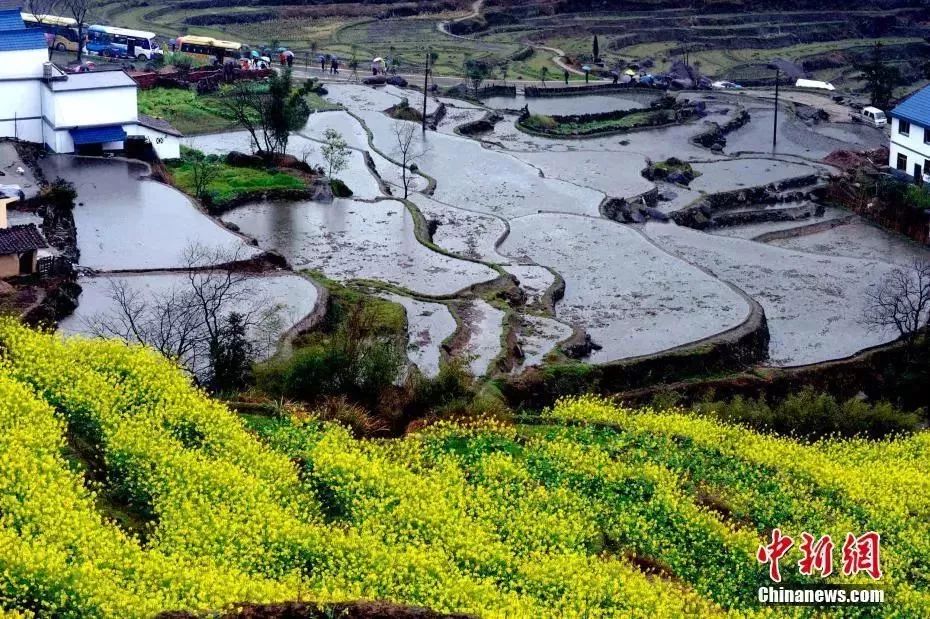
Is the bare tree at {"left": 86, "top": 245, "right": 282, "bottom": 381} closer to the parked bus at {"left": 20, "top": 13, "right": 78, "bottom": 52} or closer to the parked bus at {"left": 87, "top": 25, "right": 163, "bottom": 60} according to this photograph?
the parked bus at {"left": 87, "top": 25, "right": 163, "bottom": 60}

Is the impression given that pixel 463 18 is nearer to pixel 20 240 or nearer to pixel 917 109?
pixel 917 109

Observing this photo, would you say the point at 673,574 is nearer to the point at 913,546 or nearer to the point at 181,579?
the point at 913,546

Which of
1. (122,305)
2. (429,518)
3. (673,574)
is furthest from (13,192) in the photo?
(673,574)

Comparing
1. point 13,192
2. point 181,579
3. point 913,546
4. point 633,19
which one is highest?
point 633,19

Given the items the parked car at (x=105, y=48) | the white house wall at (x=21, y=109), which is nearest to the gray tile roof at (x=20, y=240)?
the white house wall at (x=21, y=109)

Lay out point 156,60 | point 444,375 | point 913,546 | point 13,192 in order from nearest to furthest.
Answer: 1. point 913,546
2. point 444,375
3. point 13,192
4. point 156,60

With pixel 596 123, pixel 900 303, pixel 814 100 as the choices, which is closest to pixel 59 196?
pixel 900 303
